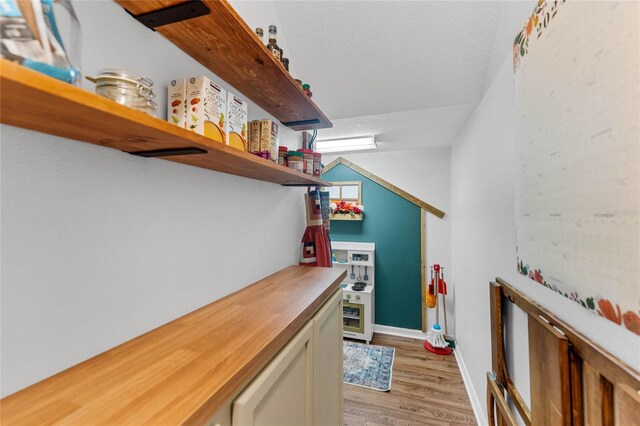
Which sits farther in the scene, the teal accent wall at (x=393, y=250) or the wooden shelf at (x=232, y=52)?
the teal accent wall at (x=393, y=250)

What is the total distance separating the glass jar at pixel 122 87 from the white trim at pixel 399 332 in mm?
3535

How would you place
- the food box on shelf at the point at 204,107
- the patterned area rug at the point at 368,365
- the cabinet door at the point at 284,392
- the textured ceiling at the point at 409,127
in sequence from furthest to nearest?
1. the patterned area rug at the point at 368,365
2. the textured ceiling at the point at 409,127
3. the food box on shelf at the point at 204,107
4. the cabinet door at the point at 284,392

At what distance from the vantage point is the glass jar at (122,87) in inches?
20.9

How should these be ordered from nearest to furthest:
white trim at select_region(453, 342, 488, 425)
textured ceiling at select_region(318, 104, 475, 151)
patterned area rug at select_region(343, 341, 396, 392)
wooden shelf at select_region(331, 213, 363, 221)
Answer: white trim at select_region(453, 342, 488, 425), textured ceiling at select_region(318, 104, 475, 151), patterned area rug at select_region(343, 341, 396, 392), wooden shelf at select_region(331, 213, 363, 221)

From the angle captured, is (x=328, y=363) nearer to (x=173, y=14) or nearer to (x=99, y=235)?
(x=99, y=235)

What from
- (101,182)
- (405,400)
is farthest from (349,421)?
(101,182)

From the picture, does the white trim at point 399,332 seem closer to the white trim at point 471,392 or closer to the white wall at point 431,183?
the white wall at point 431,183

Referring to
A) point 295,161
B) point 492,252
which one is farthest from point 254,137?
point 492,252

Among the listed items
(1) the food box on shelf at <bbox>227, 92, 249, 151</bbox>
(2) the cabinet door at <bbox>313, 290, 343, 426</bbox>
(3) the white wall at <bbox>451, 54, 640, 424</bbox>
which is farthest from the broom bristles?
(1) the food box on shelf at <bbox>227, 92, 249, 151</bbox>

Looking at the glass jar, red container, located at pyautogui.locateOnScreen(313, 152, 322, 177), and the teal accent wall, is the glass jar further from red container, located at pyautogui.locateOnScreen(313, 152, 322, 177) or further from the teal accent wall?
the teal accent wall

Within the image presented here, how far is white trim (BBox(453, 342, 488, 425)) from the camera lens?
1856 millimetres

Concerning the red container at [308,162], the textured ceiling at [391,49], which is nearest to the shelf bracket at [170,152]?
the red container at [308,162]

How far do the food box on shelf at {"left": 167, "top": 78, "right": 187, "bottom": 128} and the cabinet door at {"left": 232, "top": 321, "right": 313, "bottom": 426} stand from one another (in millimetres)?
725

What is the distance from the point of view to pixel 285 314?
34.6 inches
